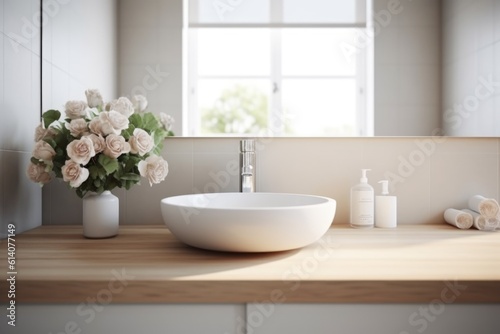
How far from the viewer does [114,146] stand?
90 cm

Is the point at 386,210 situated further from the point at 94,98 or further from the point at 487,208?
the point at 94,98

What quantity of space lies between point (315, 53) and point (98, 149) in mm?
765

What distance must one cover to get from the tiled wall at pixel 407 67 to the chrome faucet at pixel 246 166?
1.47 feet

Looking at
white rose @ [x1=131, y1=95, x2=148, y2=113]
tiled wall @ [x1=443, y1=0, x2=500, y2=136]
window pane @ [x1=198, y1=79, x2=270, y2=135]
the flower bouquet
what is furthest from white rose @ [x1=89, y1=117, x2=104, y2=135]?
tiled wall @ [x1=443, y1=0, x2=500, y2=136]

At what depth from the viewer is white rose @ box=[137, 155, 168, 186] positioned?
95 cm

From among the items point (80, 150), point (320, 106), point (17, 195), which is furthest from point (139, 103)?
point (320, 106)

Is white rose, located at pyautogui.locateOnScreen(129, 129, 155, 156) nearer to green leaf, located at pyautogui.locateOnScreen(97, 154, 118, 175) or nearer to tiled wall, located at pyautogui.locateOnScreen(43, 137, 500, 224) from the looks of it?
green leaf, located at pyautogui.locateOnScreen(97, 154, 118, 175)

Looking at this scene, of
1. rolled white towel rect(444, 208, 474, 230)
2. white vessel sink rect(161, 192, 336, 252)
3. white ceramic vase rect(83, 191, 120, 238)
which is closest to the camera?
white vessel sink rect(161, 192, 336, 252)

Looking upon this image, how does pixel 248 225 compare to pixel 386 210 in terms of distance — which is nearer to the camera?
pixel 248 225

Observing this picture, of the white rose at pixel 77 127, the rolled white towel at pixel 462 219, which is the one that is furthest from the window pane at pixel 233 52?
the rolled white towel at pixel 462 219

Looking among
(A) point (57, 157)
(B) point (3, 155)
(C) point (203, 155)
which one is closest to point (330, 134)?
A: (C) point (203, 155)

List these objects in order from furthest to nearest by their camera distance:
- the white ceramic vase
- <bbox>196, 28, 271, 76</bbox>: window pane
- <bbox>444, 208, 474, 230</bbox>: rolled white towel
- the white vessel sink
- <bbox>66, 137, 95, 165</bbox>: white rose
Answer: <bbox>196, 28, 271, 76</bbox>: window pane < <bbox>444, 208, 474, 230</bbox>: rolled white towel < the white ceramic vase < <bbox>66, 137, 95, 165</bbox>: white rose < the white vessel sink

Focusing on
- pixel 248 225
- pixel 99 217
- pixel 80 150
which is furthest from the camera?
pixel 99 217

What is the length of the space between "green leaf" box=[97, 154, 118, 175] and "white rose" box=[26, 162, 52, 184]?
0.17m
